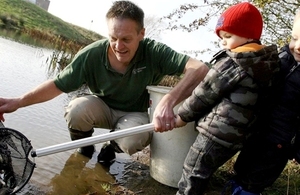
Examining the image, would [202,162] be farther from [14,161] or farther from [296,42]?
[14,161]

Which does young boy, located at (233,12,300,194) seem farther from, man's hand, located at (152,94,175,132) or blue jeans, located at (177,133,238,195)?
man's hand, located at (152,94,175,132)

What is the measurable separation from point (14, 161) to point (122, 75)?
1152mm

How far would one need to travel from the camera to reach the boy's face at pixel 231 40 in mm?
2133

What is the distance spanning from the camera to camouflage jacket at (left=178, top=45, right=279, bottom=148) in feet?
6.57

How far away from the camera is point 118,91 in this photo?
300cm

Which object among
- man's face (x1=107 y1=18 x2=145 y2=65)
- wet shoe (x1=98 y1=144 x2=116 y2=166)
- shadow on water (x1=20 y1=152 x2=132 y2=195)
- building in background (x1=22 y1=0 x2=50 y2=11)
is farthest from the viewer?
building in background (x1=22 y1=0 x2=50 y2=11)

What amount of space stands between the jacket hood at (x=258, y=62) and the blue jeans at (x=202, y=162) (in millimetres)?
475

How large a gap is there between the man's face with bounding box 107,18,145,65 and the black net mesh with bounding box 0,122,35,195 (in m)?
1.04

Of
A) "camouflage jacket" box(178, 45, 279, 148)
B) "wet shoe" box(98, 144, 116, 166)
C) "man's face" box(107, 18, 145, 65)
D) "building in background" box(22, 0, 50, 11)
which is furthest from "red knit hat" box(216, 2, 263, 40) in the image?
"building in background" box(22, 0, 50, 11)

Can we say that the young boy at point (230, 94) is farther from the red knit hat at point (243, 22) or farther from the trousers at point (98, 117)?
the trousers at point (98, 117)

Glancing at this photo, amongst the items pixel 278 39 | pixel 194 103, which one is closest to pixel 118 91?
pixel 194 103

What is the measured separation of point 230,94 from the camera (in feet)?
6.76

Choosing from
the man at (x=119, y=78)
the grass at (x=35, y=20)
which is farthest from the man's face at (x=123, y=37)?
the grass at (x=35, y=20)

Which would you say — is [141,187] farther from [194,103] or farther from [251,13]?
[251,13]
